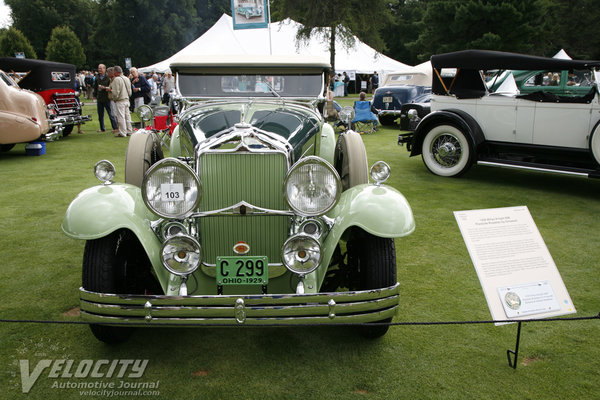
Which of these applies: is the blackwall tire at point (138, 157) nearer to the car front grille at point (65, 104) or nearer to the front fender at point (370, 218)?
the front fender at point (370, 218)

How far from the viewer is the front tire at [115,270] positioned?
2.44m

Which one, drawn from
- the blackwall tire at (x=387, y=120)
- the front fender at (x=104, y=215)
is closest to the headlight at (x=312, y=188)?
the front fender at (x=104, y=215)

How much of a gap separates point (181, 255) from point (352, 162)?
198 centimetres

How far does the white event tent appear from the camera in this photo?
770 inches

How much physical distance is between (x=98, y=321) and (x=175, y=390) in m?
0.53

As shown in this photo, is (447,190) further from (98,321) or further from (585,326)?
(98,321)

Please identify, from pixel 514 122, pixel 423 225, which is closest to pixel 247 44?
pixel 514 122

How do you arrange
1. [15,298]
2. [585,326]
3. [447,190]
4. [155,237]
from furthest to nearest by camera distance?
[447,190] → [15,298] → [585,326] → [155,237]

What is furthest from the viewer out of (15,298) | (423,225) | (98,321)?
(423,225)

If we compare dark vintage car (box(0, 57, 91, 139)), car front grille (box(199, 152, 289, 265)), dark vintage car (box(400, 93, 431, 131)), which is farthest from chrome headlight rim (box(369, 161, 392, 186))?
dark vintage car (box(0, 57, 91, 139))

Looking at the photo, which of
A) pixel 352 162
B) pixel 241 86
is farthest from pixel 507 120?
pixel 241 86

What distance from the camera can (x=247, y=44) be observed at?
20000mm

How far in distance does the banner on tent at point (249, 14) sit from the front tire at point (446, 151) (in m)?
3.76

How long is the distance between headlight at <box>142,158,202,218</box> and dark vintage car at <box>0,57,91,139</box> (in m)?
9.04
